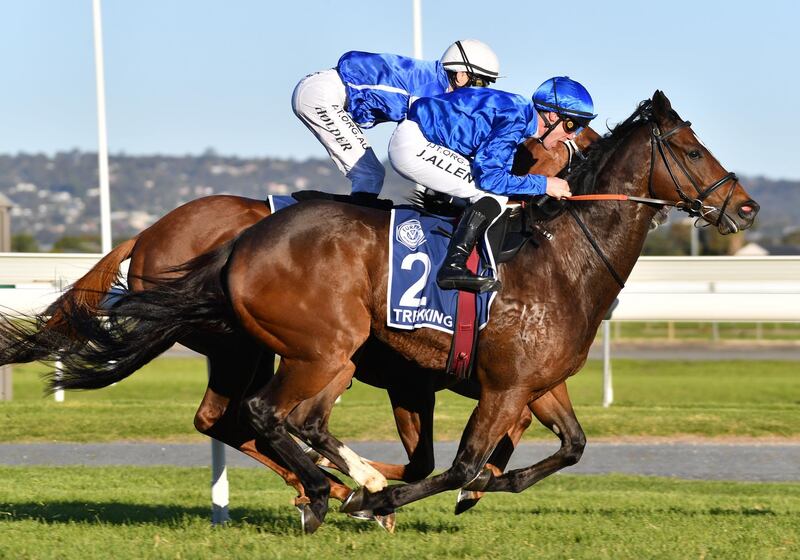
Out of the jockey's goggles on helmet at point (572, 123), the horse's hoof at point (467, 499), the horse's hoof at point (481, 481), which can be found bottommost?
the horse's hoof at point (467, 499)

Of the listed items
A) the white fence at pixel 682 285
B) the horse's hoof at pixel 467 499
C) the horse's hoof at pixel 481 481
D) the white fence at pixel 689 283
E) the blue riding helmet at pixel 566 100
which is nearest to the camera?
the horse's hoof at pixel 481 481

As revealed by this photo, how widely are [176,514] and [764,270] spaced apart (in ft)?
18.2

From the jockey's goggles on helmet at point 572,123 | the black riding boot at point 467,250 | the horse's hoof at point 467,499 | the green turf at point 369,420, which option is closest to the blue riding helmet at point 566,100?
the jockey's goggles on helmet at point 572,123

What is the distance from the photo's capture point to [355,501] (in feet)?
18.4

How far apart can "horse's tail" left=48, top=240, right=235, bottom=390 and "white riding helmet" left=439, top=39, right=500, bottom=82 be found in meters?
1.41

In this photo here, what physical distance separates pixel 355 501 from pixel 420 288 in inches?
41.0

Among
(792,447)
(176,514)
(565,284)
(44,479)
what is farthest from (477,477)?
(792,447)

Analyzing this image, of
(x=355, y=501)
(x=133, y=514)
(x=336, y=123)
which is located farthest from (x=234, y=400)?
(x=336, y=123)

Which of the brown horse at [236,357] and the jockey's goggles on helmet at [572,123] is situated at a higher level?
the jockey's goggles on helmet at [572,123]

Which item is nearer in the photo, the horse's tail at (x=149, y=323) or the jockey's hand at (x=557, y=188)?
the jockey's hand at (x=557, y=188)

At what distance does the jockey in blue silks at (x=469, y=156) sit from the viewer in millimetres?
5398

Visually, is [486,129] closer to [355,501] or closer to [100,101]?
[355,501]

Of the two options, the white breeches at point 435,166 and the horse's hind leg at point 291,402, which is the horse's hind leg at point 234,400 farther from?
the white breeches at point 435,166

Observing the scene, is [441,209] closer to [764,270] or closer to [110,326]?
[110,326]
